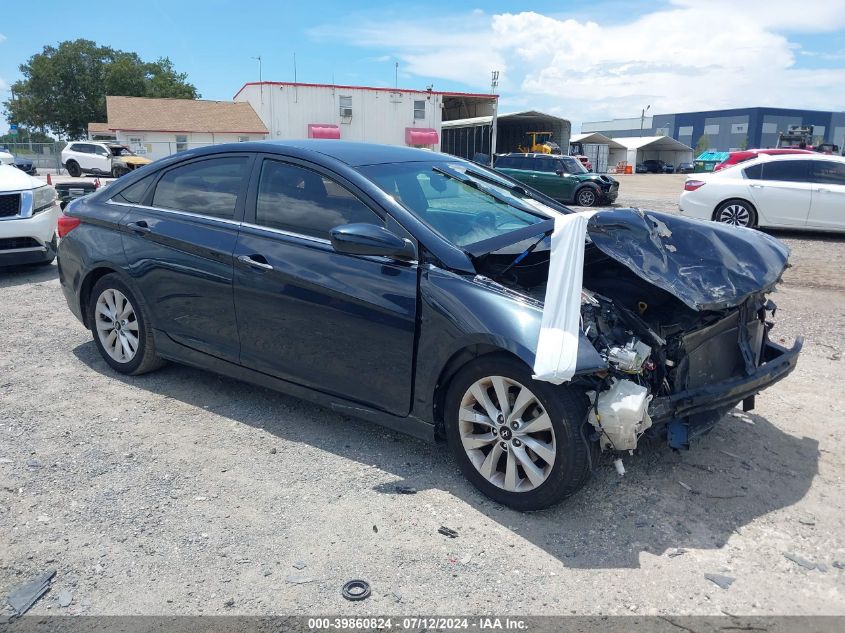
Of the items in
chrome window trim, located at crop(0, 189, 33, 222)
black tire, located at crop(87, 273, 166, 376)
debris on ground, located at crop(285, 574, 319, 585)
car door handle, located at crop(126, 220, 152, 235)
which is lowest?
debris on ground, located at crop(285, 574, 319, 585)

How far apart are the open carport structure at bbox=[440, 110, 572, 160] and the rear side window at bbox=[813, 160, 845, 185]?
36223 mm

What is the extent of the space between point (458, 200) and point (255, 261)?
4.23 ft

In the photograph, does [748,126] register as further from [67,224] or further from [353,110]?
[67,224]

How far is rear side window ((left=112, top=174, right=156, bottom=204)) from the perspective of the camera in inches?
192

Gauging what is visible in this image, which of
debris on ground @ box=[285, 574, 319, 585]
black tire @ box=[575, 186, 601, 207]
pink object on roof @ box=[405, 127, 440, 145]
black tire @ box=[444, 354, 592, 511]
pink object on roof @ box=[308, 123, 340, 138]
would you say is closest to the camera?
debris on ground @ box=[285, 574, 319, 585]

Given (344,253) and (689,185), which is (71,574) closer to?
(344,253)

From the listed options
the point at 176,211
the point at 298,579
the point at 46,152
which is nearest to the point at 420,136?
the point at 46,152

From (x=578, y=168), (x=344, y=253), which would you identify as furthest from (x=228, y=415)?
(x=578, y=168)

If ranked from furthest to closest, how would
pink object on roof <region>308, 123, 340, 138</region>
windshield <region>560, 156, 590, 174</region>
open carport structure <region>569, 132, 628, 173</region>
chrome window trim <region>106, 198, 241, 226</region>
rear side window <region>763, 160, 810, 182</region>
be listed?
open carport structure <region>569, 132, 628, 173</region> → pink object on roof <region>308, 123, 340, 138</region> → windshield <region>560, 156, 590, 174</region> → rear side window <region>763, 160, 810, 182</region> → chrome window trim <region>106, 198, 241, 226</region>

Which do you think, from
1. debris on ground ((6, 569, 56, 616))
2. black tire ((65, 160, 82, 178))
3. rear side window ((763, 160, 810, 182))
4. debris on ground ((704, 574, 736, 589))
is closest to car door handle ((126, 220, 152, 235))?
debris on ground ((6, 569, 56, 616))

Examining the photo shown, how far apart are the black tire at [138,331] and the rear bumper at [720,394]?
3.49 meters

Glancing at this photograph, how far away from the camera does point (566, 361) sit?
2.93m

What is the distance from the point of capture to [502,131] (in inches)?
2144

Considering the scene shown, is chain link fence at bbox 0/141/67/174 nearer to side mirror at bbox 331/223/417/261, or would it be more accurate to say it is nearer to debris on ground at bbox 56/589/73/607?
side mirror at bbox 331/223/417/261
